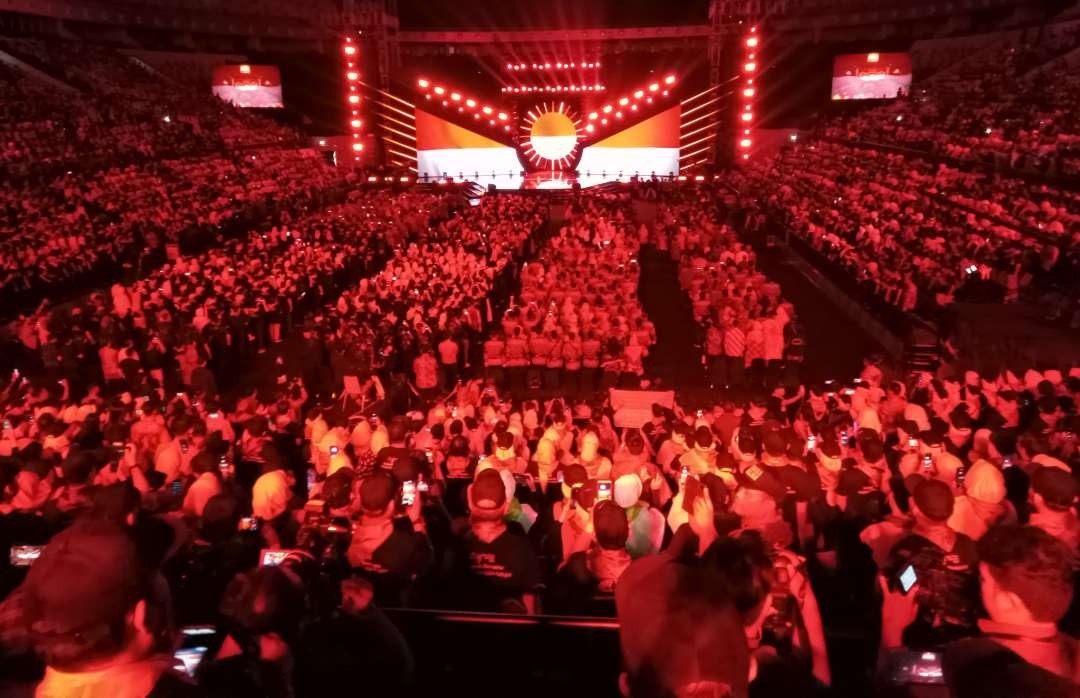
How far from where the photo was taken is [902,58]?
35688mm

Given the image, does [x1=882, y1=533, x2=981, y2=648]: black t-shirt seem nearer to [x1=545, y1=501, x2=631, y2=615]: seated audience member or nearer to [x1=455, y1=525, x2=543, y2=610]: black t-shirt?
[x1=545, y1=501, x2=631, y2=615]: seated audience member

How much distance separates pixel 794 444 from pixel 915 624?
271 centimetres

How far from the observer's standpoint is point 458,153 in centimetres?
3897

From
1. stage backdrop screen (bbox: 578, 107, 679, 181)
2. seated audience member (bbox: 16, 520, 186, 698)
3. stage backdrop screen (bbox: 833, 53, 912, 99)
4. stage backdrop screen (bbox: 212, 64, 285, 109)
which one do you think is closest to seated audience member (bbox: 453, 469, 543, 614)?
seated audience member (bbox: 16, 520, 186, 698)

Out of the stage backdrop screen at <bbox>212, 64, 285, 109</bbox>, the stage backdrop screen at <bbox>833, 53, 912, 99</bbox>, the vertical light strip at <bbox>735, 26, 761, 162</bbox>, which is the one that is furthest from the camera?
the stage backdrop screen at <bbox>212, 64, 285, 109</bbox>

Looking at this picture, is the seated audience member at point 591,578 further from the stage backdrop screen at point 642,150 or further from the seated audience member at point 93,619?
the stage backdrop screen at point 642,150

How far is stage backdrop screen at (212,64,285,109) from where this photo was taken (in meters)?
38.2

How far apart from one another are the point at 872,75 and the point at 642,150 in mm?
10963

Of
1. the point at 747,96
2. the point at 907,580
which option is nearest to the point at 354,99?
the point at 747,96

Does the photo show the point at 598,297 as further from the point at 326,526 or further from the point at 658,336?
the point at 326,526

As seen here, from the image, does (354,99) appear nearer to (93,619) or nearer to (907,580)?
(907,580)

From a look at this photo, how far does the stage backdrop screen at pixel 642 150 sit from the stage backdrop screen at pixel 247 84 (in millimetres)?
15975

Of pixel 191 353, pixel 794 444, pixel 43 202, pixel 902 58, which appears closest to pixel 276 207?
pixel 43 202

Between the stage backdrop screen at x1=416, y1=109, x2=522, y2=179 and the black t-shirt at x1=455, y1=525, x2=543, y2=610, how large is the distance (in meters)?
35.9
